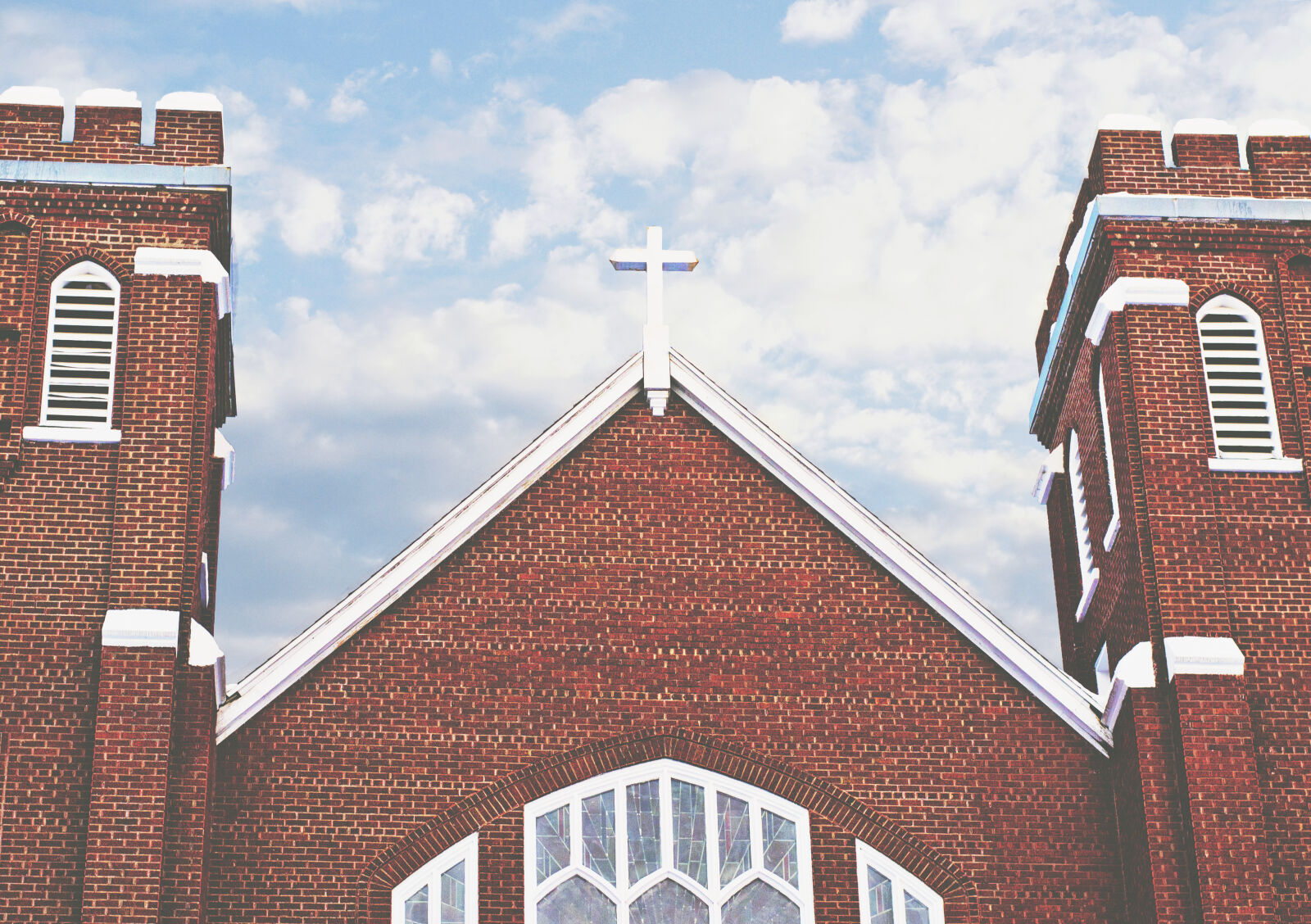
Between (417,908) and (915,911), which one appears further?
(915,911)

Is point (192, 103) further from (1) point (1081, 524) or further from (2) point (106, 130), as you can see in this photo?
(1) point (1081, 524)

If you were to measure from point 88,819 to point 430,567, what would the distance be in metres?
3.91

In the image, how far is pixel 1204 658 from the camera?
16234 millimetres

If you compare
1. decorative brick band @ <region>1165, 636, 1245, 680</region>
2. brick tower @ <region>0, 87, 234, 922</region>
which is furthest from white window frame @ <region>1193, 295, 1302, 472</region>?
brick tower @ <region>0, 87, 234, 922</region>

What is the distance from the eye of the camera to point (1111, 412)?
714 inches

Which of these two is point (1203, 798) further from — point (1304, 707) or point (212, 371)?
point (212, 371)

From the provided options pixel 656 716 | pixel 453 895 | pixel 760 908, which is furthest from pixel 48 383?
pixel 760 908

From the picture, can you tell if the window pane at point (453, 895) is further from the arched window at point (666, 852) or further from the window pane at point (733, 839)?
the window pane at point (733, 839)

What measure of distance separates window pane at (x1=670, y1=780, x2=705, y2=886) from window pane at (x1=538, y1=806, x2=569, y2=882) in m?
1.01

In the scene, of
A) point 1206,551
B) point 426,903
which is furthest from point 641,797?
point 1206,551

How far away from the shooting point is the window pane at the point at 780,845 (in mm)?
16047

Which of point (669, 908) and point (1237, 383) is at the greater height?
point (1237, 383)

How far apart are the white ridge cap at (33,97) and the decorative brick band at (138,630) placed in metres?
5.62

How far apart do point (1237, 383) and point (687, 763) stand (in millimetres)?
6802
